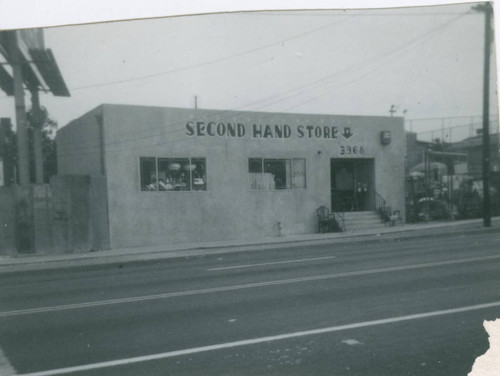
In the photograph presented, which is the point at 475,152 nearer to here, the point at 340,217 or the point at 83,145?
the point at 340,217

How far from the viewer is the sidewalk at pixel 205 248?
14.3 metres

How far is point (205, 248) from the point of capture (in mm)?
16359

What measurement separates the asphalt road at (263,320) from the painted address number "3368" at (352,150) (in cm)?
1103

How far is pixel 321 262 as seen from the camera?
1138cm

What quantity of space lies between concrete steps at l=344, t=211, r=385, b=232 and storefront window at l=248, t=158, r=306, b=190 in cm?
239

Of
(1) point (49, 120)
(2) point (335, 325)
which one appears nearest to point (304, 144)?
(1) point (49, 120)

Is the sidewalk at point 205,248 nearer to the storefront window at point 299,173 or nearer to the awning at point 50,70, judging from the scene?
the storefront window at point 299,173

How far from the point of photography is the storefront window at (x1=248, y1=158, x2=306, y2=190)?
19.9 m

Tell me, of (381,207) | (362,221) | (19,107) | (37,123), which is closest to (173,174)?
(37,123)

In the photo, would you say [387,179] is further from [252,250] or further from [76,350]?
[76,350]

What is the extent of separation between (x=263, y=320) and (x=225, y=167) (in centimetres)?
1325

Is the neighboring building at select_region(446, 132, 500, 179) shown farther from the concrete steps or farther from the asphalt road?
the asphalt road

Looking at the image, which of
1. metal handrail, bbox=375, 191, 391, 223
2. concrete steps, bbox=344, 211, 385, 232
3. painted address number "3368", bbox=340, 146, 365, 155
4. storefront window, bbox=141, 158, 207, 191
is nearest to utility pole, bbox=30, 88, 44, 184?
storefront window, bbox=141, 158, 207, 191

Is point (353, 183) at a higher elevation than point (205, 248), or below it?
higher
